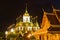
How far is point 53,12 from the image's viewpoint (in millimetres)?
22203

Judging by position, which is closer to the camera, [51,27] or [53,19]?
[51,27]

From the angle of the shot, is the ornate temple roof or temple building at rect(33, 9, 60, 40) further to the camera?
the ornate temple roof

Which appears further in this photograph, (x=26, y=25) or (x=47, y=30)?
(x=26, y=25)

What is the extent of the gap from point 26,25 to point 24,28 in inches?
37.6

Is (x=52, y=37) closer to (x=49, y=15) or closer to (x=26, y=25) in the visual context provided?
(x=49, y=15)

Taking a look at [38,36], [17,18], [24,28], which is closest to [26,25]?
[24,28]

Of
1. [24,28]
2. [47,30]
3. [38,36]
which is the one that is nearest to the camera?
[47,30]

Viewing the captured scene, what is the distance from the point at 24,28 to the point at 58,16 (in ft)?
94.9

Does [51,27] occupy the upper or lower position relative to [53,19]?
lower

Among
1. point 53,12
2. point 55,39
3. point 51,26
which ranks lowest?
point 55,39

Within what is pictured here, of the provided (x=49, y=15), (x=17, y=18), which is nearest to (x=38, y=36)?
(x=49, y=15)

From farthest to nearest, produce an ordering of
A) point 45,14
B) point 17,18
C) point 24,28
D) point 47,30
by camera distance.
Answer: point 17,18
point 24,28
point 45,14
point 47,30

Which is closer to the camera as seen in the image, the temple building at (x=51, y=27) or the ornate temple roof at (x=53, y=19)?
the temple building at (x=51, y=27)

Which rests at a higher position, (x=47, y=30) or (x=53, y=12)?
(x=53, y=12)
